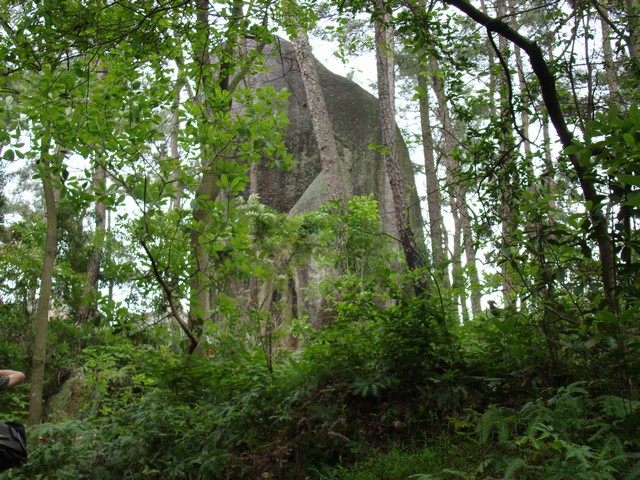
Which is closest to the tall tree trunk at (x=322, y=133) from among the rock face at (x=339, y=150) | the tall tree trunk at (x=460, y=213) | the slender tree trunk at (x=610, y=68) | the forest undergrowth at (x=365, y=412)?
the tall tree trunk at (x=460, y=213)

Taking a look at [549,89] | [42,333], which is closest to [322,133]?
[42,333]

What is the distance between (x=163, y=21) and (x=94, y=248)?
38.0 feet

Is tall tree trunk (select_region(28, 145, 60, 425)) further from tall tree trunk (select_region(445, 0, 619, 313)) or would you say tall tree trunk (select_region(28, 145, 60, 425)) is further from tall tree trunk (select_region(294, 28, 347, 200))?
tall tree trunk (select_region(445, 0, 619, 313))

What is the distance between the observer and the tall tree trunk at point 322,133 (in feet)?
39.8

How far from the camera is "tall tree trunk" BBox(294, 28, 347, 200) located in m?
12.1

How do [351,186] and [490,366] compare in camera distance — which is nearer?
[490,366]

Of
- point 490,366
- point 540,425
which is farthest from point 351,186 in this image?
point 540,425

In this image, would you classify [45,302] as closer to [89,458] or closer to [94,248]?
[89,458]

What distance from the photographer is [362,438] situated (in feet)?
14.1

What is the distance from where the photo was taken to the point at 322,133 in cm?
1275

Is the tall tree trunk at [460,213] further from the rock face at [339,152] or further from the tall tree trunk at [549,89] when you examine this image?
the rock face at [339,152]

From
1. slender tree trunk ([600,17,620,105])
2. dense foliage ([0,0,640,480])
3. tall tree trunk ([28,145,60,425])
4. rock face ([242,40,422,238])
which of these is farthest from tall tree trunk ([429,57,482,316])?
tall tree trunk ([28,145,60,425])

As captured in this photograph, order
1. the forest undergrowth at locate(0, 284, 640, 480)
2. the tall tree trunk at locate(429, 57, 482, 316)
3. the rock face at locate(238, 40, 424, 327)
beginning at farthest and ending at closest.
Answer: the rock face at locate(238, 40, 424, 327), the tall tree trunk at locate(429, 57, 482, 316), the forest undergrowth at locate(0, 284, 640, 480)

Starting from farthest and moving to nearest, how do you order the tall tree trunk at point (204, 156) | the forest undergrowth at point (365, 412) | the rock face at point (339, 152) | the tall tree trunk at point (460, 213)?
the rock face at point (339, 152) → the tall tree trunk at point (204, 156) → the tall tree trunk at point (460, 213) → the forest undergrowth at point (365, 412)
